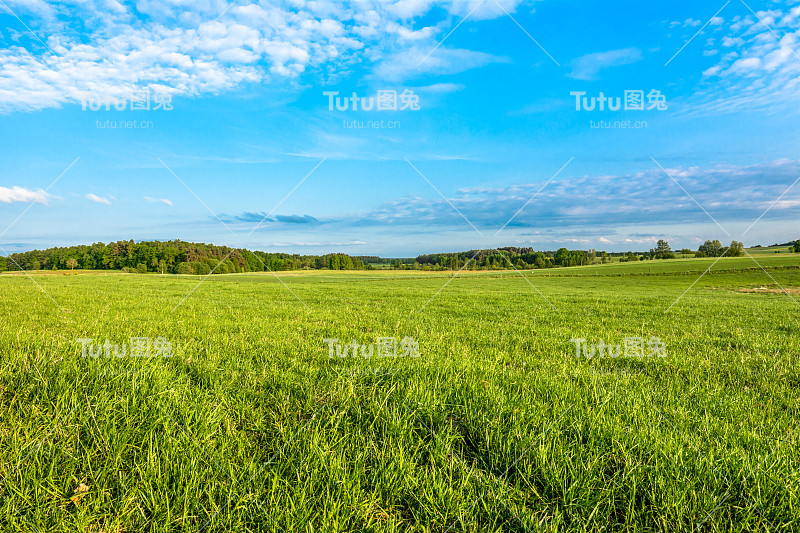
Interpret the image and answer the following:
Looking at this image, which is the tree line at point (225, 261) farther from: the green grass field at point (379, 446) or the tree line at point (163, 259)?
the green grass field at point (379, 446)

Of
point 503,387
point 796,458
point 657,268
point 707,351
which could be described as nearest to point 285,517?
point 503,387

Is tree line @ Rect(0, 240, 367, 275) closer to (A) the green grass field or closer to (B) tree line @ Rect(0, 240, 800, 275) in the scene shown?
(B) tree line @ Rect(0, 240, 800, 275)

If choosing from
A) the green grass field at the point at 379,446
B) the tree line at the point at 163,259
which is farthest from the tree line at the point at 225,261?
the green grass field at the point at 379,446

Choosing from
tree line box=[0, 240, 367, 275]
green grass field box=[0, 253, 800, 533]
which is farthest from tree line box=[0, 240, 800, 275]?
green grass field box=[0, 253, 800, 533]

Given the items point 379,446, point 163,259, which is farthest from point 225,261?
point 379,446

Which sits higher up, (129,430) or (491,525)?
(129,430)

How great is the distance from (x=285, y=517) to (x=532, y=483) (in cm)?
165

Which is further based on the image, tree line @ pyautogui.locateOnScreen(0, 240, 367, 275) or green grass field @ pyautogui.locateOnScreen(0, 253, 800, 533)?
tree line @ pyautogui.locateOnScreen(0, 240, 367, 275)

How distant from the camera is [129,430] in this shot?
2982mm

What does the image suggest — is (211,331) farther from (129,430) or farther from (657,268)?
(657,268)

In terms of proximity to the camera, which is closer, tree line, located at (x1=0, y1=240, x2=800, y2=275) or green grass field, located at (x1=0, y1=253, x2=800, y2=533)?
green grass field, located at (x1=0, y1=253, x2=800, y2=533)

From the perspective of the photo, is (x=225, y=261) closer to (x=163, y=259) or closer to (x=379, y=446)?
(x=163, y=259)

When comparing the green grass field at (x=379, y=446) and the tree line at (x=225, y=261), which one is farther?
the tree line at (x=225, y=261)

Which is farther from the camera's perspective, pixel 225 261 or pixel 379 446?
pixel 225 261
